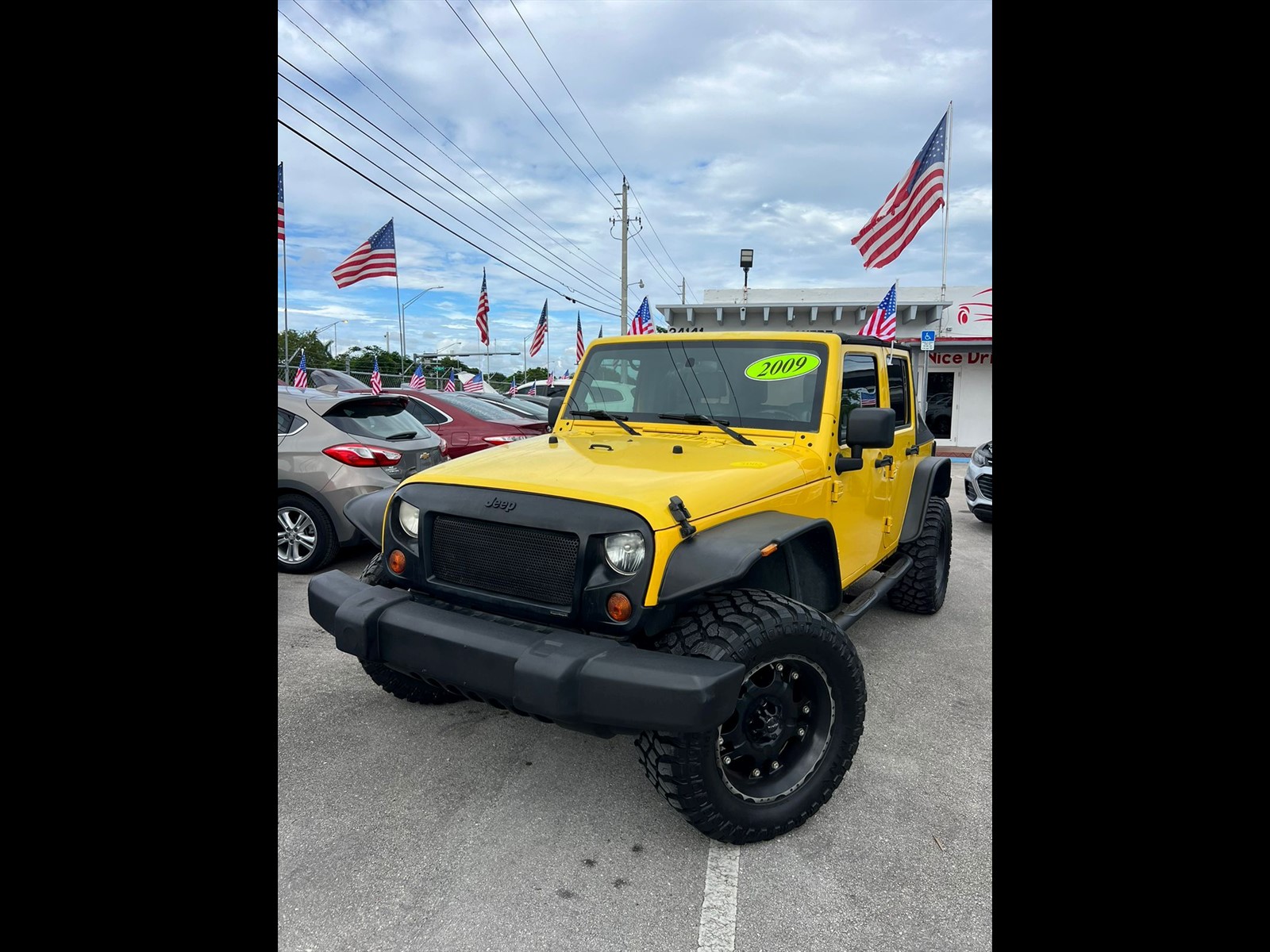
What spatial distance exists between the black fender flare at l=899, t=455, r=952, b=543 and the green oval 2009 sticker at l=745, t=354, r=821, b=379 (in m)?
1.60

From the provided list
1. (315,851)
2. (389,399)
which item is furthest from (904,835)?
(389,399)

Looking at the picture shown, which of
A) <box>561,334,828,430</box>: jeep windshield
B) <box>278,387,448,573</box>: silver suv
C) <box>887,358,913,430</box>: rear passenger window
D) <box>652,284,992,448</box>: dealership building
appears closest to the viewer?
<box>561,334,828,430</box>: jeep windshield

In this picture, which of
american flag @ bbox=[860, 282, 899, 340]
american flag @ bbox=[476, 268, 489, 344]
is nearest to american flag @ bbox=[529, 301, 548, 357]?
american flag @ bbox=[476, 268, 489, 344]

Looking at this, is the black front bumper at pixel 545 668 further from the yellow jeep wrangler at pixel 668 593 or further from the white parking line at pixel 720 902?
the white parking line at pixel 720 902

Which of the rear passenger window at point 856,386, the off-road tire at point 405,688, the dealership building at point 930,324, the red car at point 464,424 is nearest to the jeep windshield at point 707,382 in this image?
the rear passenger window at point 856,386

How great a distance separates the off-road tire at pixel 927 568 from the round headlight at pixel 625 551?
9.71ft

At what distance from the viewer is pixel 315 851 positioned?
2.47m

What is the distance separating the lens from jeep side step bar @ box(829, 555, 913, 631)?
3.37 metres

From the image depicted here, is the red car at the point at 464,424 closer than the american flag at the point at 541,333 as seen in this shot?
Yes

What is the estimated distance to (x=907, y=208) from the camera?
41.3 feet

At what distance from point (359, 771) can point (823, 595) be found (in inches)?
86.6

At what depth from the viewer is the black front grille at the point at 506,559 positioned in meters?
2.55

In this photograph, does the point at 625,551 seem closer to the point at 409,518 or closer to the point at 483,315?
the point at 409,518

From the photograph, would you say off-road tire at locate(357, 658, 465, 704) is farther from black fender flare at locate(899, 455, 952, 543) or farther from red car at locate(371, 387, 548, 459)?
red car at locate(371, 387, 548, 459)
